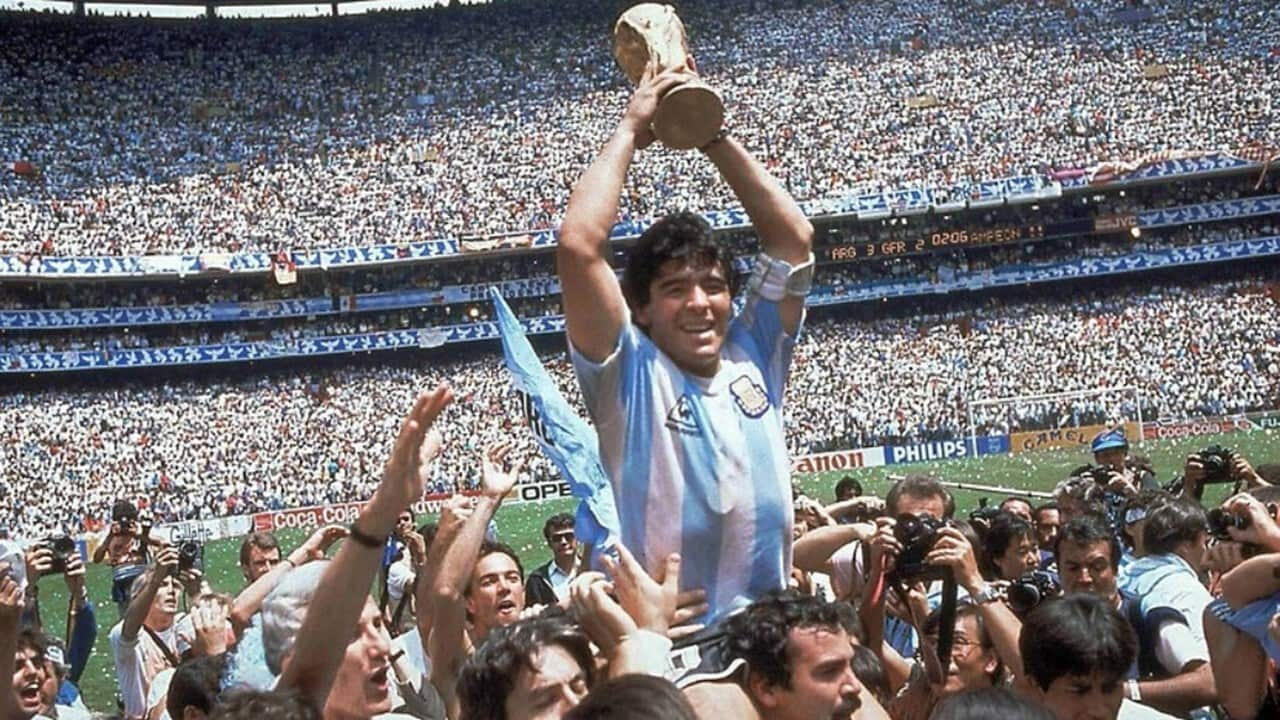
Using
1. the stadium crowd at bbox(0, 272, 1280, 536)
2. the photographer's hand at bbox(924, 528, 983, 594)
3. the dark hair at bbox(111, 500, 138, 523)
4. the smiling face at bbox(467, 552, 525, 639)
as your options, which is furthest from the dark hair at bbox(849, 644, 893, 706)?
the stadium crowd at bbox(0, 272, 1280, 536)

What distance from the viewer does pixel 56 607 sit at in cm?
2056

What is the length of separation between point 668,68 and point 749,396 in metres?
0.85

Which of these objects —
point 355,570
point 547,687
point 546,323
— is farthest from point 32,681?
point 546,323

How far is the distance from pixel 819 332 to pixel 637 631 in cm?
4761

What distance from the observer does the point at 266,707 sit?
2.94m

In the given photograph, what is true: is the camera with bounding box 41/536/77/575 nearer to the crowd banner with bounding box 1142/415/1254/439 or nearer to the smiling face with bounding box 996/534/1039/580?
the smiling face with bounding box 996/534/1039/580

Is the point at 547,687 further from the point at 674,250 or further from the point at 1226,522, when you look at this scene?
the point at 1226,522

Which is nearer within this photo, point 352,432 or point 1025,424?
point 1025,424

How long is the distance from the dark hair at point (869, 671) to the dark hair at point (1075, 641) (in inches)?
17.7

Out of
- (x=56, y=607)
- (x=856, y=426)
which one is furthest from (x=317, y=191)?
(x=56, y=607)

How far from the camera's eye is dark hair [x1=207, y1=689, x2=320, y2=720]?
9.59 feet

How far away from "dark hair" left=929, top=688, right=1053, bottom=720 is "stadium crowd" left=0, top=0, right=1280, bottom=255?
4884cm

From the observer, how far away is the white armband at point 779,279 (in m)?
3.75

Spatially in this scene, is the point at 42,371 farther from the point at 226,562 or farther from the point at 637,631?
the point at 637,631
